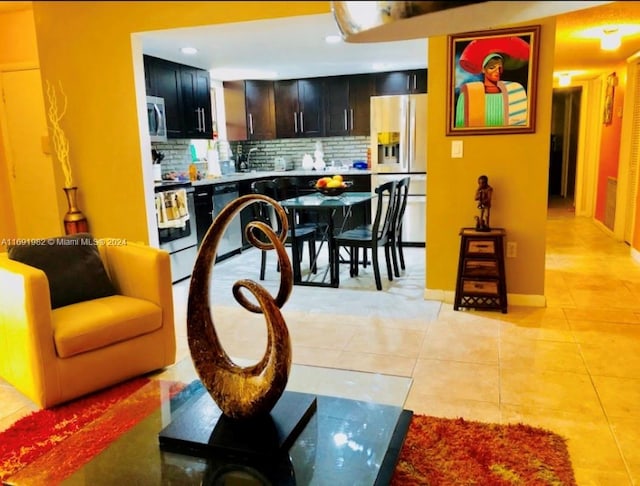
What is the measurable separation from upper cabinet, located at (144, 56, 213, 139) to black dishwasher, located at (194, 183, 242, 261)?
2.07 feet

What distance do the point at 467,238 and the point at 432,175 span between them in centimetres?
53

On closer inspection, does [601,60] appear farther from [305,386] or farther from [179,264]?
[305,386]

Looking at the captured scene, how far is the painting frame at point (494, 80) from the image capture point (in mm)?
3168

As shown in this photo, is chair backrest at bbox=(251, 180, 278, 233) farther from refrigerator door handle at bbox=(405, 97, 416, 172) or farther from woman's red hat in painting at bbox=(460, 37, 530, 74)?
woman's red hat in painting at bbox=(460, 37, 530, 74)

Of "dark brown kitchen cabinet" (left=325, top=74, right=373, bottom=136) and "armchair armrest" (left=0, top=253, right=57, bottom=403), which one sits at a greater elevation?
"dark brown kitchen cabinet" (left=325, top=74, right=373, bottom=136)

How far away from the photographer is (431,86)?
3.41 m

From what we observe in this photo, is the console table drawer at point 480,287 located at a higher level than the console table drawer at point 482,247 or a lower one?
lower

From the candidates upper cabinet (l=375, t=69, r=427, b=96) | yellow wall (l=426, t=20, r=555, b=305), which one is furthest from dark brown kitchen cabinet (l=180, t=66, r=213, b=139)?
yellow wall (l=426, t=20, r=555, b=305)

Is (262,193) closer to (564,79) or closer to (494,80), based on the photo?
(494,80)

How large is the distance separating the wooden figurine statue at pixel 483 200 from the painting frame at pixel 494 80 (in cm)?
35

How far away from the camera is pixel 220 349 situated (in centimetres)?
146

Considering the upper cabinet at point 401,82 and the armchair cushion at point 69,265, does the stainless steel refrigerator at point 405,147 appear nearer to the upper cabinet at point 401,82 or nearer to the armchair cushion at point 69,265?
the upper cabinet at point 401,82

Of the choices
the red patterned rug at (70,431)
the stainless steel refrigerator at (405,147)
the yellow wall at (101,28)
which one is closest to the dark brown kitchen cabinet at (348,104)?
the stainless steel refrigerator at (405,147)

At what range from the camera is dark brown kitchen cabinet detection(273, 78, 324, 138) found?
6.22m
